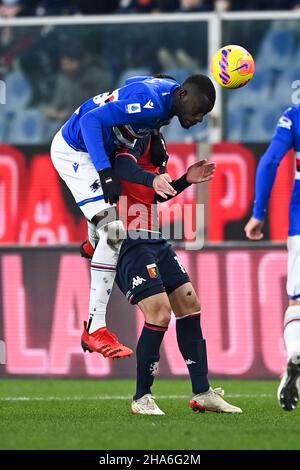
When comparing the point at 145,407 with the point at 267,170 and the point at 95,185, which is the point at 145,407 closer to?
the point at 95,185

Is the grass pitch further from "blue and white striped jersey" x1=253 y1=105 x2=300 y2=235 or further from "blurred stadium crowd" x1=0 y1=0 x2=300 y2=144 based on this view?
"blurred stadium crowd" x1=0 y1=0 x2=300 y2=144

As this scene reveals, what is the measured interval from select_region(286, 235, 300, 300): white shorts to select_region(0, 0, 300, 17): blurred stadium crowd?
8.38 m

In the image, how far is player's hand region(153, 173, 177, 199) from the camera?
313 inches

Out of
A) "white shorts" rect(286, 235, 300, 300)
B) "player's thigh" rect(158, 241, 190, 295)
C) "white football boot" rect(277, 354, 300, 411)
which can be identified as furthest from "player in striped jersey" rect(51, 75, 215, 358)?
"white football boot" rect(277, 354, 300, 411)

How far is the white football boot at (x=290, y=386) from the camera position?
7.32m

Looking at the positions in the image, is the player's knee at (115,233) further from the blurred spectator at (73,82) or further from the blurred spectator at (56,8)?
the blurred spectator at (56,8)

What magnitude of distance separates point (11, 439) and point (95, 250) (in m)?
2.04

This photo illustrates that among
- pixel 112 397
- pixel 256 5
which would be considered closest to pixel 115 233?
pixel 112 397

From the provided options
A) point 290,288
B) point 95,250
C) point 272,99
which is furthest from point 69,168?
point 272,99

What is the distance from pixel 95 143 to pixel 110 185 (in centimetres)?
34

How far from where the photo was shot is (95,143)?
27.1 feet

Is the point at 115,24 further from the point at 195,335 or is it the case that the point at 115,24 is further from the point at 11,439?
the point at 11,439

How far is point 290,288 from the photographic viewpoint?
7.65m

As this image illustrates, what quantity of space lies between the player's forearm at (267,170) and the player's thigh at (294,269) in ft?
0.96
